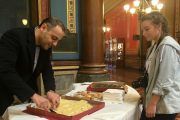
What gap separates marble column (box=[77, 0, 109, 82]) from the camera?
5.39 metres

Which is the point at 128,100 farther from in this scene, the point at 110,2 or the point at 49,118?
the point at 110,2

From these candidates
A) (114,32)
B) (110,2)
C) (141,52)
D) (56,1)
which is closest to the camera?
(56,1)

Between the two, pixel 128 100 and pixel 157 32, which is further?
pixel 128 100

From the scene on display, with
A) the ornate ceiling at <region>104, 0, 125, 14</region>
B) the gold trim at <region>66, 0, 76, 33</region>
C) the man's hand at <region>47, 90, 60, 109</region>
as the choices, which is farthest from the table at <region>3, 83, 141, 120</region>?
the ornate ceiling at <region>104, 0, 125, 14</region>

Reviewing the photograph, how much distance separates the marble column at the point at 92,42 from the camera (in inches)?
212

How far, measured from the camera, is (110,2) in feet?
49.2

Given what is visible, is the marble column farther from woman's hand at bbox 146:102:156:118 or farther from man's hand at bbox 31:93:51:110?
man's hand at bbox 31:93:51:110

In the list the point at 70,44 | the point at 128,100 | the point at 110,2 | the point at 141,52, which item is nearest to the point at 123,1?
the point at 110,2

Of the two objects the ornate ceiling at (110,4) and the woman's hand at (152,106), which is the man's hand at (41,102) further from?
the ornate ceiling at (110,4)

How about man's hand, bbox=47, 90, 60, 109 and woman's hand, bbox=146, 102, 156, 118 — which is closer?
man's hand, bbox=47, 90, 60, 109

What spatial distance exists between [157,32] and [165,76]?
33 centimetres

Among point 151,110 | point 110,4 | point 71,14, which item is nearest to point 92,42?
point 71,14

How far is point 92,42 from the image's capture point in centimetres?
549

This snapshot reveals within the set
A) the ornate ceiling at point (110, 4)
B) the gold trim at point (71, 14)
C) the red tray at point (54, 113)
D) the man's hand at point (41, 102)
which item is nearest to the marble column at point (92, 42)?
the gold trim at point (71, 14)
